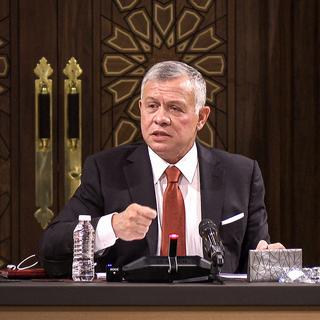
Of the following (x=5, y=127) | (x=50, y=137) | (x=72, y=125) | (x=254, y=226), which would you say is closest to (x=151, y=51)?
(x=72, y=125)

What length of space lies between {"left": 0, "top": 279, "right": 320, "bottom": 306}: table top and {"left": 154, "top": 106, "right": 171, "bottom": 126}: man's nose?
93 cm

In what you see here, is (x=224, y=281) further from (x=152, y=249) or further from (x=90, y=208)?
(x=90, y=208)

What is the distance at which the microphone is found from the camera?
7.82 ft

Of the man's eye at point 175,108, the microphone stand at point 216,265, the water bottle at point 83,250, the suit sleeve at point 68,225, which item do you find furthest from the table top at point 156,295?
the man's eye at point 175,108

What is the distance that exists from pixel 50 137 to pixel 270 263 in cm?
214

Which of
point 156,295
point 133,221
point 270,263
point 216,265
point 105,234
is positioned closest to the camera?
point 156,295

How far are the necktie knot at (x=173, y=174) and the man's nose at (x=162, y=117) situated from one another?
16 cm

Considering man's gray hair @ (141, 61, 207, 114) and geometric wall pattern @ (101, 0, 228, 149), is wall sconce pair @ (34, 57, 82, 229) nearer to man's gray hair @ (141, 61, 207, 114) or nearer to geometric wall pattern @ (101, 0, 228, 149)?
geometric wall pattern @ (101, 0, 228, 149)

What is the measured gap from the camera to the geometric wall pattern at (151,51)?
4.48 m

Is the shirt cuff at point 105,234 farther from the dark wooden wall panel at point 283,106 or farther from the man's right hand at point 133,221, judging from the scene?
the dark wooden wall panel at point 283,106

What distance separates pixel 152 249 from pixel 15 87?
1755 mm

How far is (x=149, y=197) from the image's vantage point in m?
3.04

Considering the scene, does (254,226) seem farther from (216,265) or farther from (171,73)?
(216,265)

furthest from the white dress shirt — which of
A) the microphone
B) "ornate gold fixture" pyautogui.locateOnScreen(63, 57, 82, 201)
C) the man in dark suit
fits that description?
"ornate gold fixture" pyautogui.locateOnScreen(63, 57, 82, 201)
